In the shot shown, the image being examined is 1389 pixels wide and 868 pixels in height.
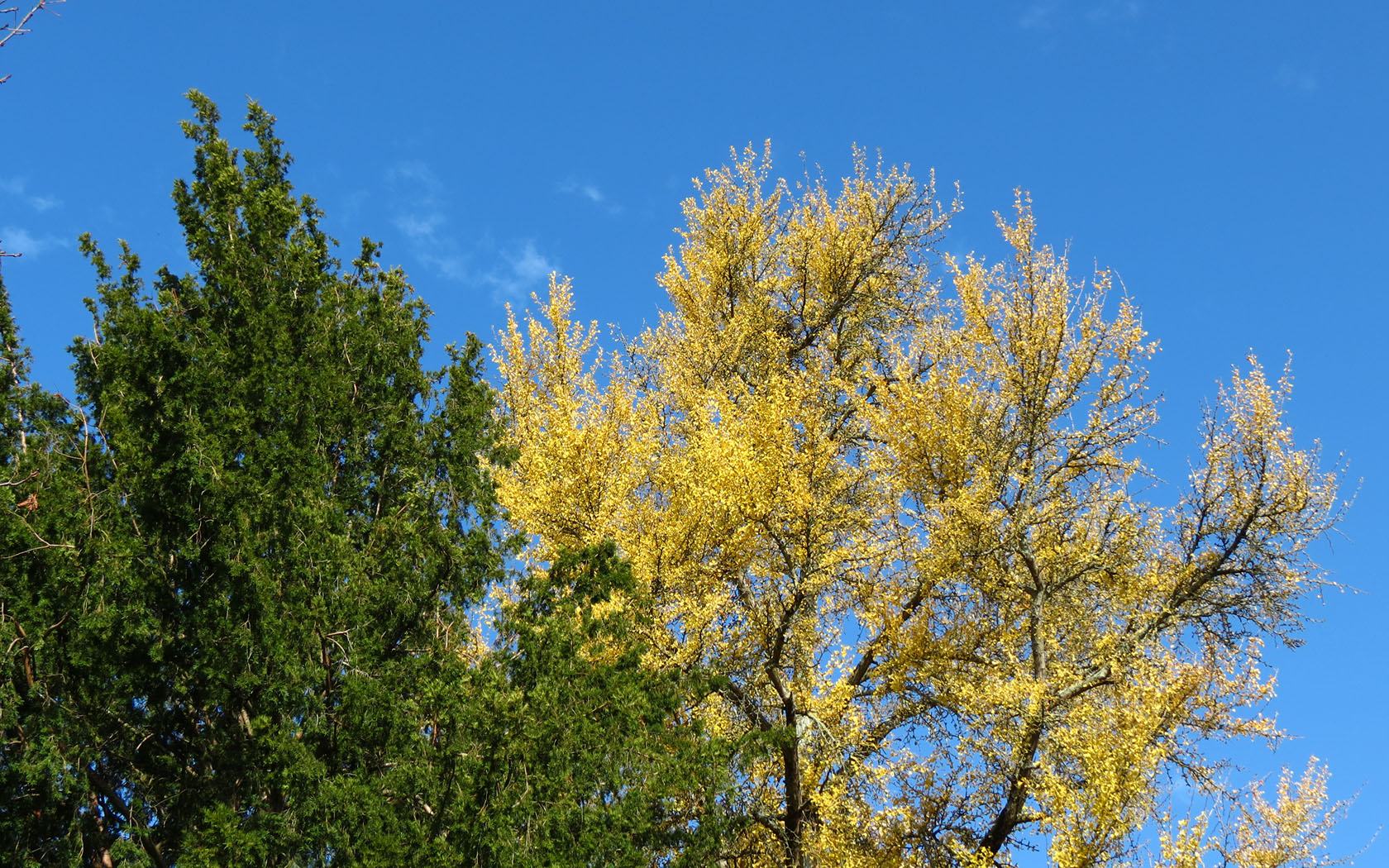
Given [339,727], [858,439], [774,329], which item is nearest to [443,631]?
[339,727]

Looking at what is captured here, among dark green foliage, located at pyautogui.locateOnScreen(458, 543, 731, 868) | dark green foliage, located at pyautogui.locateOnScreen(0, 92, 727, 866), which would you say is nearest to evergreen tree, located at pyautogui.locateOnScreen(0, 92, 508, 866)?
dark green foliage, located at pyautogui.locateOnScreen(0, 92, 727, 866)

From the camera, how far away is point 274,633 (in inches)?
262

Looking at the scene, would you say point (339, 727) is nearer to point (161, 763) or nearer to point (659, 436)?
point (161, 763)

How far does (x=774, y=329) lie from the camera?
17.6m

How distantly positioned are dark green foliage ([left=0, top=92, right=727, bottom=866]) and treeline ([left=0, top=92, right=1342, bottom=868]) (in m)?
0.03

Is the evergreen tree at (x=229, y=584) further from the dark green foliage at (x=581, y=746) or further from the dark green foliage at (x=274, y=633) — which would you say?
the dark green foliage at (x=581, y=746)

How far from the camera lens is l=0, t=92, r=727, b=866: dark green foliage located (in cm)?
654

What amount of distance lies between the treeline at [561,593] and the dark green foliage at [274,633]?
32 mm

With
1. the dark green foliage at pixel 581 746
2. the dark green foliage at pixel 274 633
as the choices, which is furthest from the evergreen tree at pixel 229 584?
the dark green foliage at pixel 581 746

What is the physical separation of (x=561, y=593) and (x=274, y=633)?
2507mm

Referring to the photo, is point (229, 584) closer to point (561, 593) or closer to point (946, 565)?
point (561, 593)

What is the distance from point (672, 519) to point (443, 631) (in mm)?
3996

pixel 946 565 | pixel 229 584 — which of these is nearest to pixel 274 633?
pixel 229 584

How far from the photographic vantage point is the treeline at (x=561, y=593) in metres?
6.77
